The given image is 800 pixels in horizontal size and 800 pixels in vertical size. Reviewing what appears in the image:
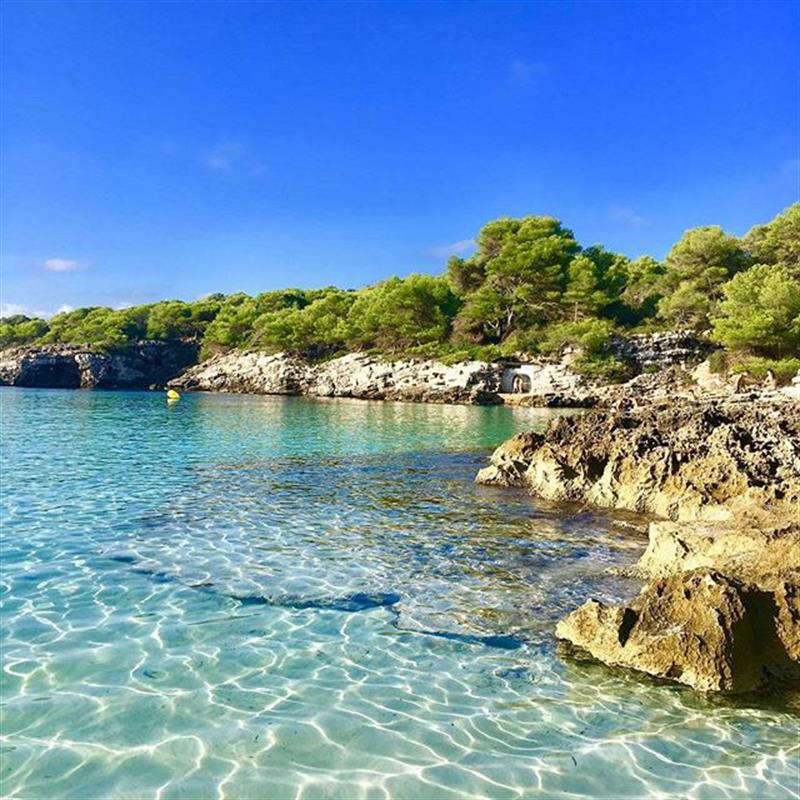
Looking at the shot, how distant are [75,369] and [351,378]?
134 feet

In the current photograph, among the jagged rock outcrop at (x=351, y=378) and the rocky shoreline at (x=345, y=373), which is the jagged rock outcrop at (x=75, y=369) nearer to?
the rocky shoreline at (x=345, y=373)

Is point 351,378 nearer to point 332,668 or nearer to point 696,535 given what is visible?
point 696,535

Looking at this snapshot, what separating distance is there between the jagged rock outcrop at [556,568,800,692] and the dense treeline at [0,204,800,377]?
39.6 metres

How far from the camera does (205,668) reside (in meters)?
5.65

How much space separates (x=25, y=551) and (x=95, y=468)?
8165mm

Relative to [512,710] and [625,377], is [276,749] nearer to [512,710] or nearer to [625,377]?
[512,710]

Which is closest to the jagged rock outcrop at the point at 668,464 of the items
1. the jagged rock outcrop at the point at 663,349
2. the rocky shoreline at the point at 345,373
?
the rocky shoreline at the point at 345,373

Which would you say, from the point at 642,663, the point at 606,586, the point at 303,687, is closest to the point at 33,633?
the point at 303,687

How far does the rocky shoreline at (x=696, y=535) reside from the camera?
5.41 metres

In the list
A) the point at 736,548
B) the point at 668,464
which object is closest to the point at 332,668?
the point at 736,548

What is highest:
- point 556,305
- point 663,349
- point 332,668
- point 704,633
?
point 556,305

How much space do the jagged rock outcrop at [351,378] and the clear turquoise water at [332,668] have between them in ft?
138

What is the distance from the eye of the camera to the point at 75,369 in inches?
3204

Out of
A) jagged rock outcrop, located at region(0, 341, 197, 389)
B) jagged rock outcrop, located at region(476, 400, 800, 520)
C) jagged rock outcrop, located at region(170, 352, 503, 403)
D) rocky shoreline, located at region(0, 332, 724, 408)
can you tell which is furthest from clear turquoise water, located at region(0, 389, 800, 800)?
jagged rock outcrop, located at region(0, 341, 197, 389)
